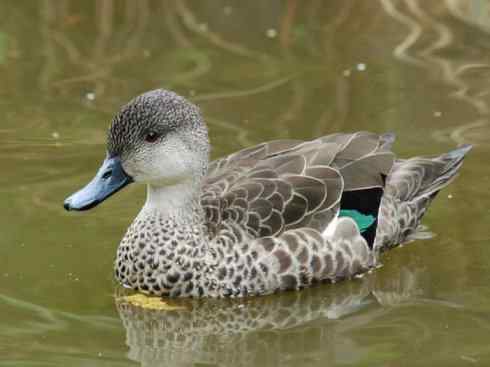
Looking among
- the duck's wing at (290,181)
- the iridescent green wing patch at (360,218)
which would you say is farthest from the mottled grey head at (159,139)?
the iridescent green wing patch at (360,218)

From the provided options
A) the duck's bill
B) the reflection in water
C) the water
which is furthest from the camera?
the reflection in water

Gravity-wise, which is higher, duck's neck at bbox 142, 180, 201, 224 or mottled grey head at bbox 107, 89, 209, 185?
mottled grey head at bbox 107, 89, 209, 185

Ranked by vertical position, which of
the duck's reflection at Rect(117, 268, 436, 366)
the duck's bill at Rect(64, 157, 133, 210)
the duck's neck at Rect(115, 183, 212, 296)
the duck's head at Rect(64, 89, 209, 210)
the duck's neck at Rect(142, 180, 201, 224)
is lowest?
the duck's reflection at Rect(117, 268, 436, 366)

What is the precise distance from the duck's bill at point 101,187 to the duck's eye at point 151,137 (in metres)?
0.22

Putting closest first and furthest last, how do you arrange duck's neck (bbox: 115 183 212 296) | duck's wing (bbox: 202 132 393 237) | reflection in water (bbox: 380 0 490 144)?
duck's neck (bbox: 115 183 212 296), duck's wing (bbox: 202 132 393 237), reflection in water (bbox: 380 0 490 144)

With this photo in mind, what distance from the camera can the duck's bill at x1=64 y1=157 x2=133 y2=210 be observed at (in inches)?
312

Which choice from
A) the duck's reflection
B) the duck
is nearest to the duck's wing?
the duck

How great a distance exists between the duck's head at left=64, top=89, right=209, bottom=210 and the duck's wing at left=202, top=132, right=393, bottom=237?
0.35 meters

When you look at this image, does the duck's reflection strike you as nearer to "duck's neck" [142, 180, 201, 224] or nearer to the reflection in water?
"duck's neck" [142, 180, 201, 224]

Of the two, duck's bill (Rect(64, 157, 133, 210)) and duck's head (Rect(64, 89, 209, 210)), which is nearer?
duck's bill (Rect(64, 157, 133, 210))

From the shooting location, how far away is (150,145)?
8125 millimetres

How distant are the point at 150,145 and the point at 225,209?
0.63 meters

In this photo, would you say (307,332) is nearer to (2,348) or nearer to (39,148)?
(2,348)

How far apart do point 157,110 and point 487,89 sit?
178 inches
